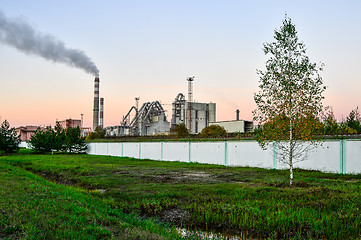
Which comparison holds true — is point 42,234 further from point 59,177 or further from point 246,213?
point 59,177

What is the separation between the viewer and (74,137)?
1720 inches

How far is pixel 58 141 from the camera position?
4303 cm

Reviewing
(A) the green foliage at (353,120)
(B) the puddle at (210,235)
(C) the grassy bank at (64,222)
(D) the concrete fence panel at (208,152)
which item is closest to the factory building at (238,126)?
(A) the green foliage at (353,120)

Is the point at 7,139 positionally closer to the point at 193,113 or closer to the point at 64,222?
the point at 64,222

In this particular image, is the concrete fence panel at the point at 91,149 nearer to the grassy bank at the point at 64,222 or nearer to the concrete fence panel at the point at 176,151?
the concrete fence panel at the point at 176,151

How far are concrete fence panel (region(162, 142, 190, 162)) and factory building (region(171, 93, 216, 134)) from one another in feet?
158

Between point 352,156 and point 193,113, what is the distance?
213 ft

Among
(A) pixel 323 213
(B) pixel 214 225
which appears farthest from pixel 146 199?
(A) pixel 323 213

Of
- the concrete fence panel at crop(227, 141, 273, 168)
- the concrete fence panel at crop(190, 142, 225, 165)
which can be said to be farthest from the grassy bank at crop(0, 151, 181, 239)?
the concrete fence panel at crop(190, 142, 225, 165)

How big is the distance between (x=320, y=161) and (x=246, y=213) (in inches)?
467

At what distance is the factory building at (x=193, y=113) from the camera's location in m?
79.6

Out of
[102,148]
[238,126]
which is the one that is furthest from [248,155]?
[238,126]

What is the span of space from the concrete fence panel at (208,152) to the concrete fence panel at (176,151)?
0.77 m

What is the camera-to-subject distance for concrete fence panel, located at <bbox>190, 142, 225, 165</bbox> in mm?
23981
